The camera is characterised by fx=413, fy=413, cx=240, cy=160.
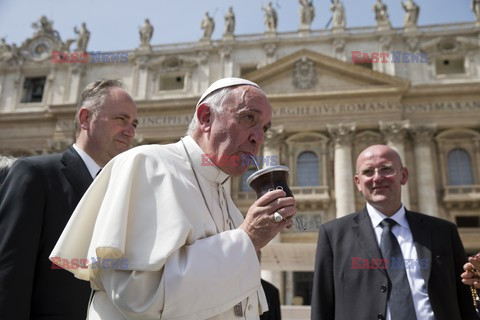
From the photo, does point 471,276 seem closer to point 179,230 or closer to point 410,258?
point 410,258

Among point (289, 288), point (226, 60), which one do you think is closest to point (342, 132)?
point (226, 60)

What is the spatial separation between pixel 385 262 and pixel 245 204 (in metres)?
18.4

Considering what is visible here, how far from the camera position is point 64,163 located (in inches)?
105

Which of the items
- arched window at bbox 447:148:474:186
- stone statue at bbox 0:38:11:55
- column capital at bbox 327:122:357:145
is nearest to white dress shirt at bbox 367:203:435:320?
column capital at bbox 327:122:357:145

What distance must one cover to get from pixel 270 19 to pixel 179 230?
2495 cm

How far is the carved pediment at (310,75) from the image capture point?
22.0 meters

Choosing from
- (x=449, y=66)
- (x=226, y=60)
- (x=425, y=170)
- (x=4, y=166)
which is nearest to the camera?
(x=4, y=166)

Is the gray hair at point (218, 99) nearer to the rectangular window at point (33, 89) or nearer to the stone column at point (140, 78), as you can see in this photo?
the stone column at point (140, 78)

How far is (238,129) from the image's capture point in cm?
179

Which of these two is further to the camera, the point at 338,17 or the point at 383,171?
the point at 338,17

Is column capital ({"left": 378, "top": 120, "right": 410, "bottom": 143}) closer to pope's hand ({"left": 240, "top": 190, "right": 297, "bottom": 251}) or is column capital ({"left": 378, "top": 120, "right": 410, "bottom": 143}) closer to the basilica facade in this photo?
the basilica facade

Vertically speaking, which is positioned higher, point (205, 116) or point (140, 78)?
point (140, 78)

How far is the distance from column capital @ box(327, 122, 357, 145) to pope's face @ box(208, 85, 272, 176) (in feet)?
65.9

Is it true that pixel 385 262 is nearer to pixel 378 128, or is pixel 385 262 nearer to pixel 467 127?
pixel 378 128
